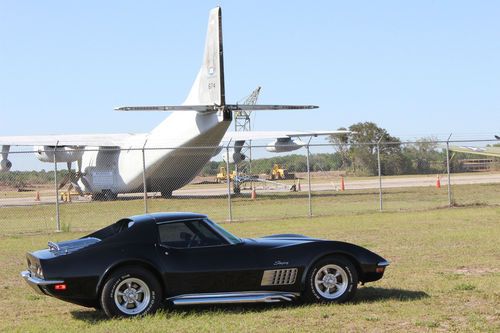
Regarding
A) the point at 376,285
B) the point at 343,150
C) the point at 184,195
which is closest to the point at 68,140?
the point at 184,195

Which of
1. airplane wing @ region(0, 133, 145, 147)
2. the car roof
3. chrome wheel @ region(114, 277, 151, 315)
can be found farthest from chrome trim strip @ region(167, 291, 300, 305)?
airplane wing @ region(0, 133, 145, 147)

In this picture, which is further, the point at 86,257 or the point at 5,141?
the point at 5,141

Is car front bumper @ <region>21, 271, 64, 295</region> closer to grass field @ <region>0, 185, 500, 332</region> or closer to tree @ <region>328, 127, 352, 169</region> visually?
grass field @ <region>0, 185, 500, 332</region>

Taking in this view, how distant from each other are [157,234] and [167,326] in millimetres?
1161

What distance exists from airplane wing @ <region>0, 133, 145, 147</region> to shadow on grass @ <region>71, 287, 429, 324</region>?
89.7ft

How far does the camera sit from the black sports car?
25.4 ft

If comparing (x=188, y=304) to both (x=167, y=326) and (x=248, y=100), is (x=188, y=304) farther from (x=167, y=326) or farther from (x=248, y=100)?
(x=248, y=100)

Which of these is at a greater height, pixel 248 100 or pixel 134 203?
pixel 248 100

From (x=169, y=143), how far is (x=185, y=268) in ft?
82.9

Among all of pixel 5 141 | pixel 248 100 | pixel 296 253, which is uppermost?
pixel 248 100

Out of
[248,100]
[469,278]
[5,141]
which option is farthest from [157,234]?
[248,100]

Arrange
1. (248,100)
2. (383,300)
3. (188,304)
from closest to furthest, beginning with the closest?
(188,304), (383,300), (248,100)

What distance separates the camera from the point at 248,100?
95.9 meters

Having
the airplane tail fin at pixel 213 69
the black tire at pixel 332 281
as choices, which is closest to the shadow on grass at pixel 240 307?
the black tire at pixel 332 281
